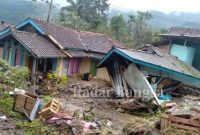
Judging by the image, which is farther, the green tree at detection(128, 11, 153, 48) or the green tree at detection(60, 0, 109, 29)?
the green tree at detection(60, 0, 109, 29)

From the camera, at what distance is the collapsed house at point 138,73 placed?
14828mm

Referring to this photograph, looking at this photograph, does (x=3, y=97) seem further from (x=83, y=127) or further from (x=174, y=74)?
(x=174, y=74)

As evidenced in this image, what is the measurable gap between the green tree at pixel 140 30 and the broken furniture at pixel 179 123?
101ft

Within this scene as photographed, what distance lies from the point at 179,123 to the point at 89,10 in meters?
38.3

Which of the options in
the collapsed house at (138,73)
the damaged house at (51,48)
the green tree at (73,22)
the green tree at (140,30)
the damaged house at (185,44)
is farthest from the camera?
the green tree at (140,30)

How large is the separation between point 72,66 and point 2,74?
915 cm

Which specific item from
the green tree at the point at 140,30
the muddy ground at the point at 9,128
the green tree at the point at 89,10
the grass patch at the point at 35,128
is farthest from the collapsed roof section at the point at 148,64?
the green tree at the point at 89,10

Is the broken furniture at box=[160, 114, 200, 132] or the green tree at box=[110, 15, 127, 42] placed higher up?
the green tree at box=[110, 15, 127, 42]

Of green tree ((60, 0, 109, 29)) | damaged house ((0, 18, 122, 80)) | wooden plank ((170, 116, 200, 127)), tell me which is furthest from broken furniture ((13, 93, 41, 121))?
green tree ((60, 0, 109, 29))

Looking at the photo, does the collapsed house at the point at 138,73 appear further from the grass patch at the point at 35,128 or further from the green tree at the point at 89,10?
the green tree at the point at 89,10

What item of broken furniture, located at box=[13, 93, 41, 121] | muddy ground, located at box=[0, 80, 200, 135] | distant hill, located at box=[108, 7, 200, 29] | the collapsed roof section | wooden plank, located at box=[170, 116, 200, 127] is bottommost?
muddy ground, located at box=[0, 80, 200, 135]

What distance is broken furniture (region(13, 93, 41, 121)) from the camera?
1029 cm

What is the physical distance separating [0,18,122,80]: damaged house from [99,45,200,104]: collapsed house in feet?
15.2

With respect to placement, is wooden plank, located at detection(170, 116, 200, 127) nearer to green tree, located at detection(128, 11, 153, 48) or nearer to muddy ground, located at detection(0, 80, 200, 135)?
muddy ground, located at detection(0, 80, 200, 135)
